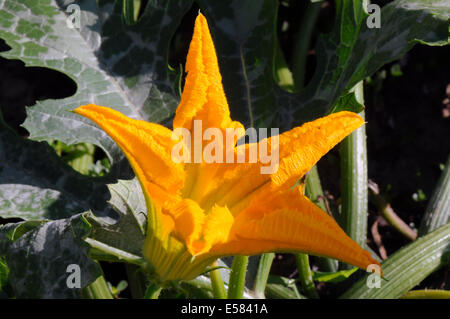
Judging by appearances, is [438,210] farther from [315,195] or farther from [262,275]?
[262,275]

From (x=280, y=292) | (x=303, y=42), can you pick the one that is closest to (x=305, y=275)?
(x=280, y=292)

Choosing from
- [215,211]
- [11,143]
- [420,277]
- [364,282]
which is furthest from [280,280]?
[11,143]

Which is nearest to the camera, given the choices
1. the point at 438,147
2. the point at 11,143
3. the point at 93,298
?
the point at 93,298

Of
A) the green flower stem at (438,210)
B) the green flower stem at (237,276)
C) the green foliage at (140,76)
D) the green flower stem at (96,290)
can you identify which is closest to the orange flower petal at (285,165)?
the green flower stem at (237,276)

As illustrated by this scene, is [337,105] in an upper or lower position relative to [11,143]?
upper

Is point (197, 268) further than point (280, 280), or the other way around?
point (280, 280)

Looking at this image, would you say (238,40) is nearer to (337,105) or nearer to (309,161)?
(337,105)

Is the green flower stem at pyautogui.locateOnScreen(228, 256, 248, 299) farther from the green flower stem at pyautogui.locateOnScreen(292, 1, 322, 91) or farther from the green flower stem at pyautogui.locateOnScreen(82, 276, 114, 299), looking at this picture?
the green flower stem at pyautogui.locateOnScreen(292, 1, 322, 91)
